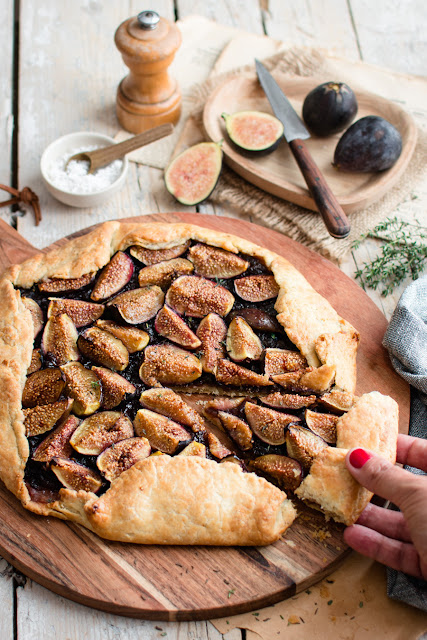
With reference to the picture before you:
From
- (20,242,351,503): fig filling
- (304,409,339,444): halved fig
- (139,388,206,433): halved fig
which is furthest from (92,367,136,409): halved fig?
(304,409,339,444): halved fig

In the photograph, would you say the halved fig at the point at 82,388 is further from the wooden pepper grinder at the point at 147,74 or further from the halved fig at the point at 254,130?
the wooden pepper grinder at the point at 147,74

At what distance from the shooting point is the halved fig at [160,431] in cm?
331

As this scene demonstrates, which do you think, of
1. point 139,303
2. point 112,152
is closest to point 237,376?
point 139,303

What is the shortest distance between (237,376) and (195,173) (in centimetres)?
204

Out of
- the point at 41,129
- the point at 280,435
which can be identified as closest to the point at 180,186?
the point at 41,129

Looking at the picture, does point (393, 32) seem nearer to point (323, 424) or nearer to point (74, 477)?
point (323, 424)

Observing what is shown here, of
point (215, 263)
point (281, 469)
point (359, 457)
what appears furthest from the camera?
point (215, 263)

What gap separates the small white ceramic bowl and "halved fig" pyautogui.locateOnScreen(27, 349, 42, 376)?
1546 mm

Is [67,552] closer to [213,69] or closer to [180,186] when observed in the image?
[180,186]

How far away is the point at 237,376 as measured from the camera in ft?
11.8

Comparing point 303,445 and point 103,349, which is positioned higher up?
point 103,349

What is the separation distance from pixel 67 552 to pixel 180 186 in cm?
289

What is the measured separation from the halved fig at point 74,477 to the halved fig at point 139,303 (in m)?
0.97

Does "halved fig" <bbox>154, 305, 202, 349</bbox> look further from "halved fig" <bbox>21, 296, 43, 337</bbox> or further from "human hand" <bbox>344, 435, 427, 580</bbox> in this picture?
"human hand" <bbox>344, 435, 427, 580</bbox>
